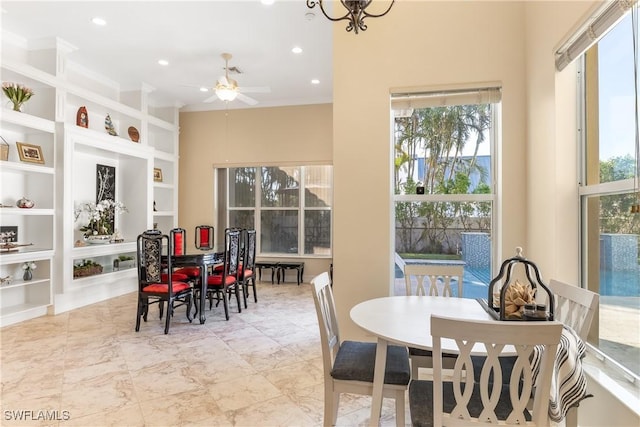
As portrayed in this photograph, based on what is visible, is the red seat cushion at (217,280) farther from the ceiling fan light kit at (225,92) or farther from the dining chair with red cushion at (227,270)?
the ceiling fan light kit at (225,92)

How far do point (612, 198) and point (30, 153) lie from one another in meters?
5.88

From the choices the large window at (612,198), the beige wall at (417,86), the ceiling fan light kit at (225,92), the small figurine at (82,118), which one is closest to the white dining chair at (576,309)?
the large window at (612,198)

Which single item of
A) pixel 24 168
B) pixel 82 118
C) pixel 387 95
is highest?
pixel 82 118

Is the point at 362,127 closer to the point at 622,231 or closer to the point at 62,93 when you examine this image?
the point at 622,231

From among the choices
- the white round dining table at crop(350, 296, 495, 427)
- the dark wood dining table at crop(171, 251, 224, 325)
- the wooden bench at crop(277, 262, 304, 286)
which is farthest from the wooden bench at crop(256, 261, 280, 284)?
the white round dining table at crop(350, 296, 495, 427)

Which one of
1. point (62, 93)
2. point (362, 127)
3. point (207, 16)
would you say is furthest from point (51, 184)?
point (362, 127)

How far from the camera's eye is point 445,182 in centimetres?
323

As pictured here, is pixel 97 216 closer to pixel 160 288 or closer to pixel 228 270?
pixel 160 288

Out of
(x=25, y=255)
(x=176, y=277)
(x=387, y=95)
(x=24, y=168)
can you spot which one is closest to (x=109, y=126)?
(x=24, y=168)

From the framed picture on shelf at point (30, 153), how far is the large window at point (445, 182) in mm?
4469

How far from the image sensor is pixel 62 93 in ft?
15.3

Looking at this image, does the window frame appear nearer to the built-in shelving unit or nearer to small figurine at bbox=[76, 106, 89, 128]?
the built-in shelving unit

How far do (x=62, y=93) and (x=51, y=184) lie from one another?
3.96 ft

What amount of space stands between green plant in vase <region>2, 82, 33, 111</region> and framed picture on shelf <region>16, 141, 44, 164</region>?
45 cm
